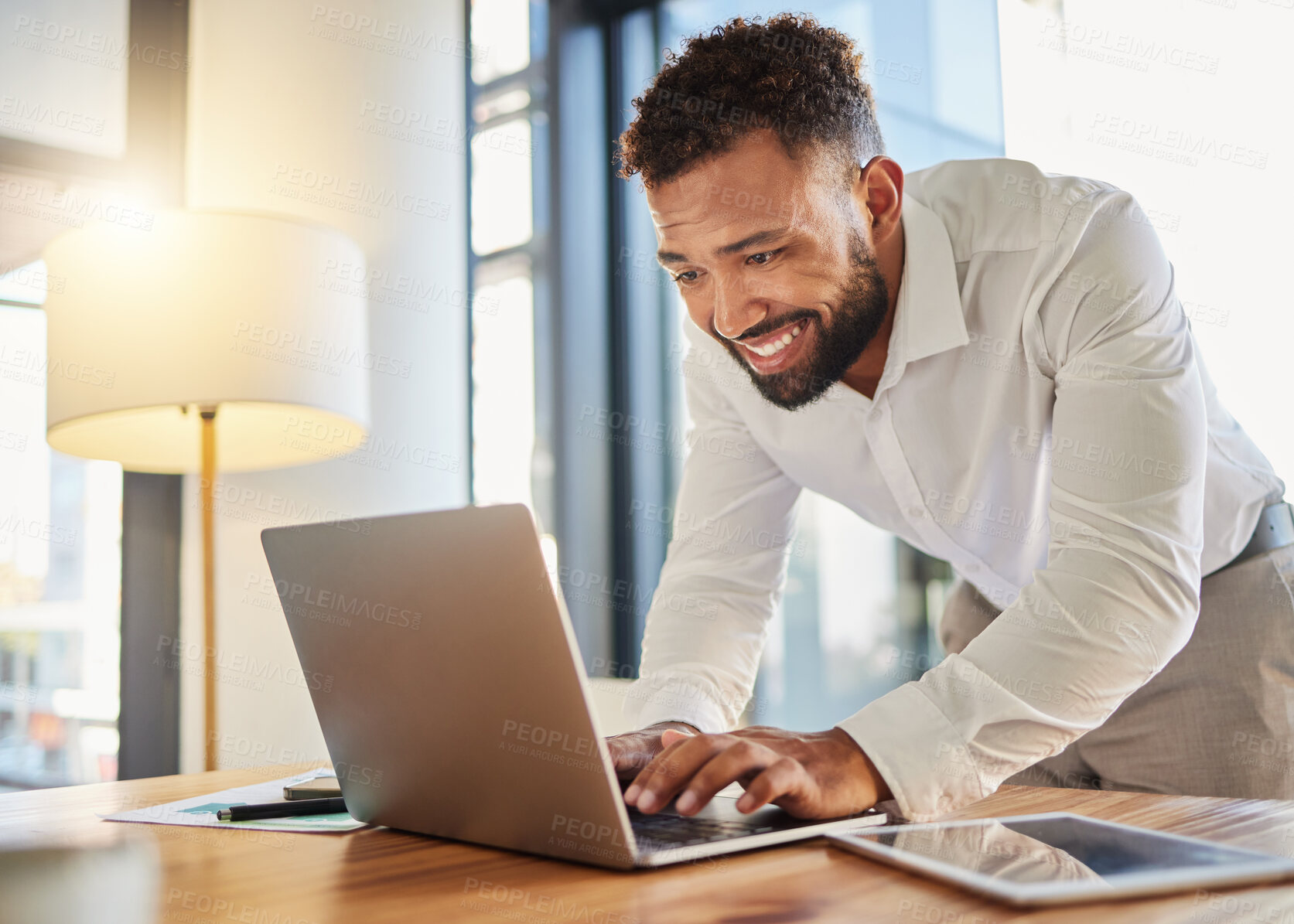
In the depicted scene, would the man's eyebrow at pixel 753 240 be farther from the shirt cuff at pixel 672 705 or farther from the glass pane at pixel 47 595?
the glass pane at pixel 47 595

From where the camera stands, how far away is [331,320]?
7.20 ft

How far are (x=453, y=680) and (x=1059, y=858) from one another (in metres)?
0.40

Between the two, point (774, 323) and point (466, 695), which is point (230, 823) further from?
point (774, 323)

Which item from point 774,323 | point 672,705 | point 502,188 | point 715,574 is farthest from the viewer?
point 502,188

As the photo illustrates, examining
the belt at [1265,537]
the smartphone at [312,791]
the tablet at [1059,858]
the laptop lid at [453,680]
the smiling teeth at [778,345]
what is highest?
the smiling teeth at [778,345]

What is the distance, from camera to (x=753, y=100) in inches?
47.8

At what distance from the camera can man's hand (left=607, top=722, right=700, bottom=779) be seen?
91 cm

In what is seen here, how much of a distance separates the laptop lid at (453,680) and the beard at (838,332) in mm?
661

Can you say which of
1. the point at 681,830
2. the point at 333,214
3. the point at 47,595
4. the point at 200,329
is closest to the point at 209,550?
the point at 200,329

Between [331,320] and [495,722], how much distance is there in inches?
65.6

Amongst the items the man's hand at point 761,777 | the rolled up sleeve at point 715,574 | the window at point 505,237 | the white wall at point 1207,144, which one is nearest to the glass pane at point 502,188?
the window at point 505,237

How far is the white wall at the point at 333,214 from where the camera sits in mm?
2648

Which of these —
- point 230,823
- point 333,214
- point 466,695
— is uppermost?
point 333,214

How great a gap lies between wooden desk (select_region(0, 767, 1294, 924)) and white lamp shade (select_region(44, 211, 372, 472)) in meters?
1.23
